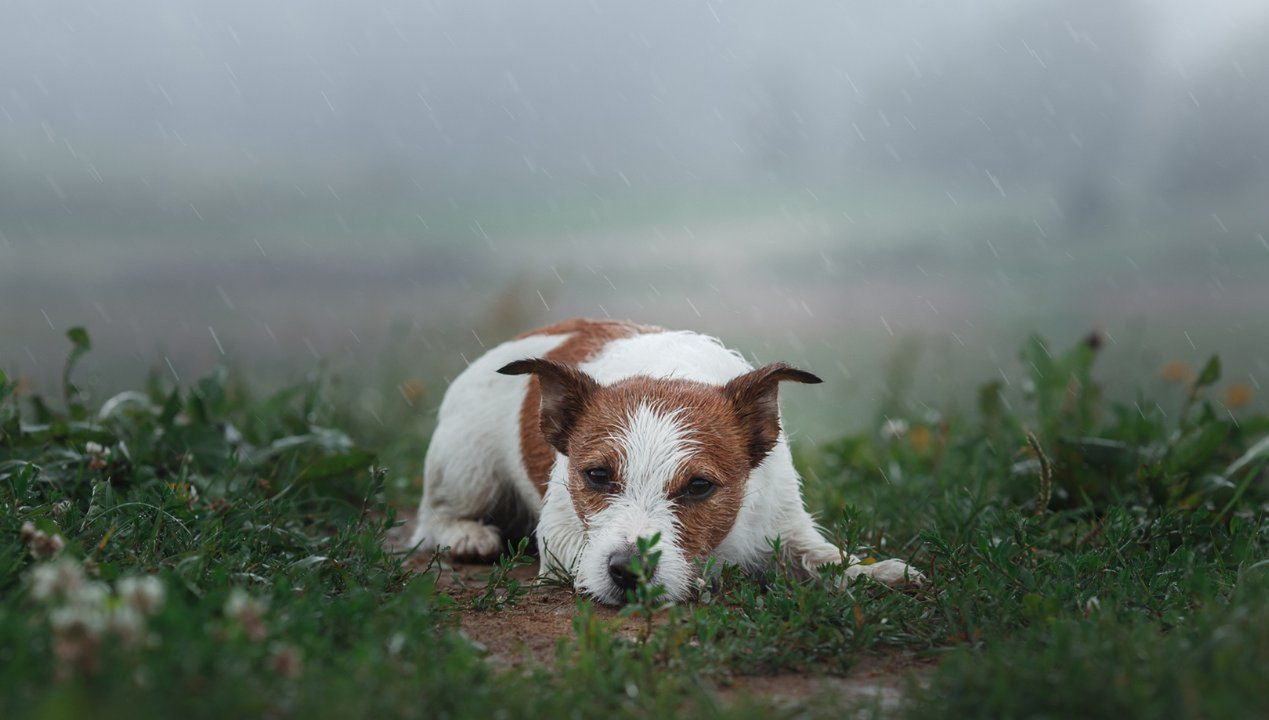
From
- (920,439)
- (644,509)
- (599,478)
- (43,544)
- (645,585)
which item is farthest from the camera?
(920,439)

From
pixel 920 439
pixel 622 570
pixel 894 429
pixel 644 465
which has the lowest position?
pixel 920 439

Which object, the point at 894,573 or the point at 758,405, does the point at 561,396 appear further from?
the point at 894,573

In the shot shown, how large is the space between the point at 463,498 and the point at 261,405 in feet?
6.09

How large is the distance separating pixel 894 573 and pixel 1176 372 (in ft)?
14.2

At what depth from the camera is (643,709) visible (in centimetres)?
277

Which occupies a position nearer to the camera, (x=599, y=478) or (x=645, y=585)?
(x=645, y=585)

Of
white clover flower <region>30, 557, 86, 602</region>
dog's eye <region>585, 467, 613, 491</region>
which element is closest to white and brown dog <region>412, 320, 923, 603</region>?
dog's eye <region>585, 467, 613, 491</region>

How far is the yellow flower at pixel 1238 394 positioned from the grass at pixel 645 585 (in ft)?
3.72

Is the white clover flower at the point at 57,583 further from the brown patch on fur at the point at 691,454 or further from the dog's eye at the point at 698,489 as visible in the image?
the dog's eye at the point at 698,489

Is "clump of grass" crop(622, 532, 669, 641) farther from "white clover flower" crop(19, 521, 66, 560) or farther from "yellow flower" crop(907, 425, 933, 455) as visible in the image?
"yellow flower" crop(907, 425, 933, 455)

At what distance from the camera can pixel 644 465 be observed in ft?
12.9

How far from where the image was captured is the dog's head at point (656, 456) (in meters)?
3.83

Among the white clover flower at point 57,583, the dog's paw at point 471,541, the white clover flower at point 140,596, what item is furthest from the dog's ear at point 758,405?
the white clover flower at point 57,583

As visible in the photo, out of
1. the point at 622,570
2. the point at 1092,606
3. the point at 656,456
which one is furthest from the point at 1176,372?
the point at 622,570
